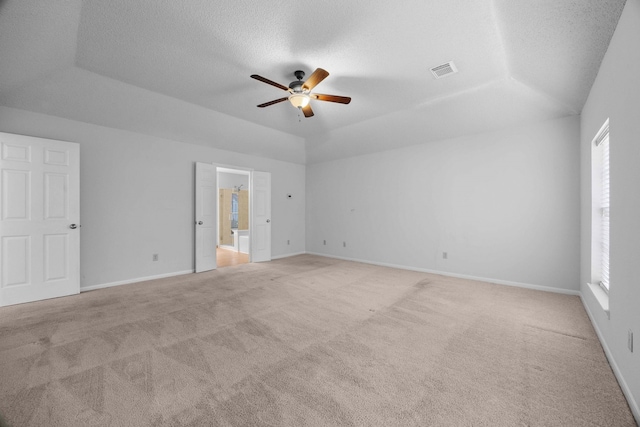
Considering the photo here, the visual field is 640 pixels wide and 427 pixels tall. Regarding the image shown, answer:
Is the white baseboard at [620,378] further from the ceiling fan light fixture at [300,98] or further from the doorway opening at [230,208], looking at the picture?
the doorway opening at [230,208]

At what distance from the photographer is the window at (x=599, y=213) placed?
112 inches

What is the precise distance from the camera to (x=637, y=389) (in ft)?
5.14

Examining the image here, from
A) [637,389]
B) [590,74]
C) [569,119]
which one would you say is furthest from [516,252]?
[637,389]

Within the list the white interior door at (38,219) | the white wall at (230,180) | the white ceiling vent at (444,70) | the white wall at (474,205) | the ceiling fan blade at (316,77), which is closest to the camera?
the ceiling fan blade at (316,77)

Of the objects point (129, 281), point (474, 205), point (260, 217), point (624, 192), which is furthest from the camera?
point (260, 217)

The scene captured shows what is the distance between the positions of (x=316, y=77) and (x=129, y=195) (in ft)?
12.4

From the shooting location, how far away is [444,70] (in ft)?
10.4

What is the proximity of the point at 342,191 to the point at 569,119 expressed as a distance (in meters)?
4.22

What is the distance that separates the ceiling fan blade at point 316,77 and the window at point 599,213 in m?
2.95

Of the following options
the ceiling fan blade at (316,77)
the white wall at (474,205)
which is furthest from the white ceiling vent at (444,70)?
the white wall at (474,205)

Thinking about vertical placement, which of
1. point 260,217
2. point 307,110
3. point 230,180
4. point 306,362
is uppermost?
point 307,110

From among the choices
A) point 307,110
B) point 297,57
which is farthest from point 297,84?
point 307,110

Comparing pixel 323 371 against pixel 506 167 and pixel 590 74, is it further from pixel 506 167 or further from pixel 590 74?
pixel 506 167

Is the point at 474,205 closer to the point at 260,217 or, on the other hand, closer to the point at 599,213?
the point at 599,213
